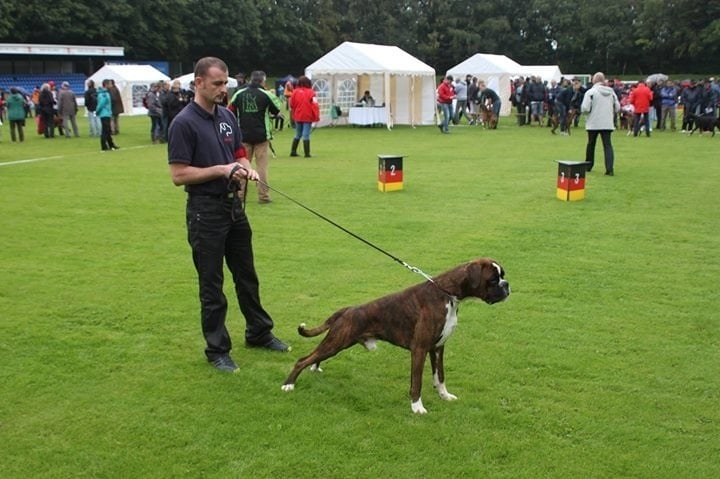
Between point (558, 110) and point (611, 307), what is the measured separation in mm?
20672

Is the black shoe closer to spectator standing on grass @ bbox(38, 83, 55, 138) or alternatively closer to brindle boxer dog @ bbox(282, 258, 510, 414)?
brindle boxer dog @ bbox(282, 258, 510, 414)

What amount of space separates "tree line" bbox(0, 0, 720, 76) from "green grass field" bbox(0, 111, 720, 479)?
52.5 metres

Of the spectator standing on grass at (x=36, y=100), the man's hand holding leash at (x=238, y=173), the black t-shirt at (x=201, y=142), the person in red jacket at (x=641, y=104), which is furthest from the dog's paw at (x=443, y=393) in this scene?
the spectator standing on grass at (x=36, y=100)

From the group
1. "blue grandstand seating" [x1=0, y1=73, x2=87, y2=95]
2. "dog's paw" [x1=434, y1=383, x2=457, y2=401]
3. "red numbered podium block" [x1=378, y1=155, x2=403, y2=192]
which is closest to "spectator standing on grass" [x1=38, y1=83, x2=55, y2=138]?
"red numbered podium block" [x1=378, y1=155, x2=403, y2=192]

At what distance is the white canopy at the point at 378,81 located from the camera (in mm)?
27000

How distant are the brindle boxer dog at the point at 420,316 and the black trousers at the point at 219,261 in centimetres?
90

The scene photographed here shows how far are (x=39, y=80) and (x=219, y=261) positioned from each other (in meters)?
52.7

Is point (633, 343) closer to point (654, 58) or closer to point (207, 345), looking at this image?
point (207, 345)

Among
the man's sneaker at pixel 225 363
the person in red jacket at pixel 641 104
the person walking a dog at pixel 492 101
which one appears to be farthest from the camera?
the person walking a dog at pixel 492 101

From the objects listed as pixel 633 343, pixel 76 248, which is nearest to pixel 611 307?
pixel 633 343

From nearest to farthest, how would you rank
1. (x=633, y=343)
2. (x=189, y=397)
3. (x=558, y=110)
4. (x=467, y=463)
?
1. (x=467, y=463)
2. (x=189, y=397)
3. (x=633, y=343)
4. (x=558, y=110)

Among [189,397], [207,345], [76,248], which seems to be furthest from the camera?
[76,248]

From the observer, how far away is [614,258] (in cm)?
795

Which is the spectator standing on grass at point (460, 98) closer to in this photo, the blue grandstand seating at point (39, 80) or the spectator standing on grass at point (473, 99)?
the spectator standing on grass at point (473, 99)
